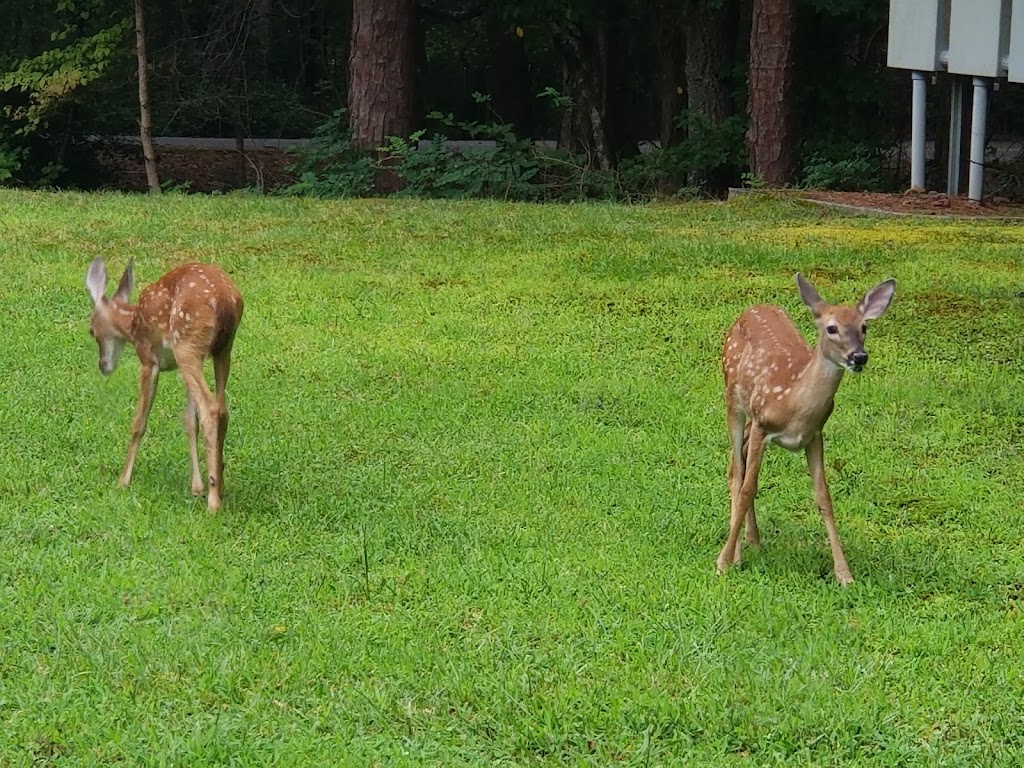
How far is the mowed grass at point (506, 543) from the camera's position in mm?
4703

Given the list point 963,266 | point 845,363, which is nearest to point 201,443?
point 845,363

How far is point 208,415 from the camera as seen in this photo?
21.0 ft

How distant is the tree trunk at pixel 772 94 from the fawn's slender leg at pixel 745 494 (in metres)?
13.5

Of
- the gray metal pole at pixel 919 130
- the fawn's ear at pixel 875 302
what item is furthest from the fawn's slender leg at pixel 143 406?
the gray metal pole at pixel 919 130

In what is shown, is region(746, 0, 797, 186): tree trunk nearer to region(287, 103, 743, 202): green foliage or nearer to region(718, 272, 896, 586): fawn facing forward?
region(287, 103, 743, 202): green foliage

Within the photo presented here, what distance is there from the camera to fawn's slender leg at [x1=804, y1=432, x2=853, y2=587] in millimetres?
5758

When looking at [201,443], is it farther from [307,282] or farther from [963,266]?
[963,266]

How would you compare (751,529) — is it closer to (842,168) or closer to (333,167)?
(842,168)

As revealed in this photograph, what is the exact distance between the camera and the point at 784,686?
16.1 ft

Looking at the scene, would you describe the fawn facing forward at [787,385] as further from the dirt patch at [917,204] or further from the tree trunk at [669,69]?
the tree trunk at [669,69]

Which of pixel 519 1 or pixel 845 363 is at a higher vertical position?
pixel 519 1

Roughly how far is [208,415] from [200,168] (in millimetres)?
25123

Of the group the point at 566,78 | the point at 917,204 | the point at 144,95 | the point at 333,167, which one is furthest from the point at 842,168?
the point at 144,95

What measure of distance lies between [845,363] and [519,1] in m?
18.5
